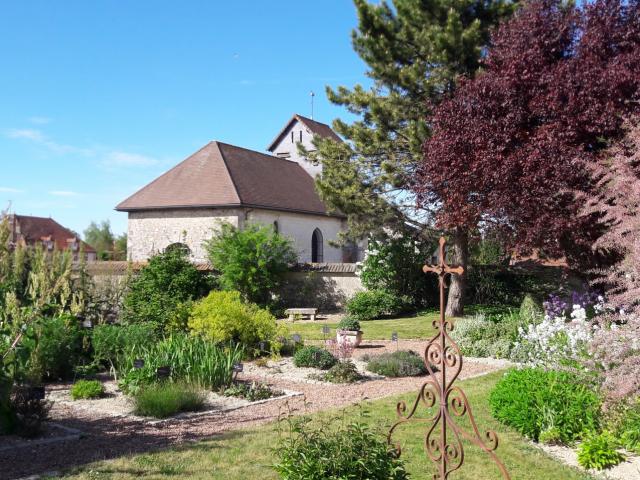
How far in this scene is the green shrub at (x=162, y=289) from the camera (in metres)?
13.0

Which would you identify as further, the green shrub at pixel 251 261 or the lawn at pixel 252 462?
the green shrub at pixel 251 261

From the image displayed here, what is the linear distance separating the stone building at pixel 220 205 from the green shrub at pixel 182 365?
15038mm

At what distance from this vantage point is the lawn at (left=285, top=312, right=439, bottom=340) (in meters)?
15.6

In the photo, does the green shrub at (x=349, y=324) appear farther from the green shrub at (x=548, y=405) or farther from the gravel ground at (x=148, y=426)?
the green shrub at (x=548, y=405)

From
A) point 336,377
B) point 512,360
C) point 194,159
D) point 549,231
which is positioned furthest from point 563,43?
point 194,159

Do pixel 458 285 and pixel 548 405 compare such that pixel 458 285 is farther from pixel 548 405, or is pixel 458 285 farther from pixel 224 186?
pixel 548 405

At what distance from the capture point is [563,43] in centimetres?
1350

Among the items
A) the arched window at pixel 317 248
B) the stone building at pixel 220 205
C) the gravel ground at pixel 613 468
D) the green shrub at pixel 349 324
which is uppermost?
the stone building at pixel 220 205

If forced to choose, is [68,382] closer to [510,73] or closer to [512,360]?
[512,360]

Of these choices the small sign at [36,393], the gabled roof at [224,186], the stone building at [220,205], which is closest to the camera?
the small sign at [36,393]

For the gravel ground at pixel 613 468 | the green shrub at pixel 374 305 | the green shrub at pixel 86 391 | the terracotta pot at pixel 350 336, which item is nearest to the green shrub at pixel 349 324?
the terracotta pot at pixel 350 336

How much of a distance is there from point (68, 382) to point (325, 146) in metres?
12.4

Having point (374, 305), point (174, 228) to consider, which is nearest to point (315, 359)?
point (374, 305)

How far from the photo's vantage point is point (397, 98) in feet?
56.5
